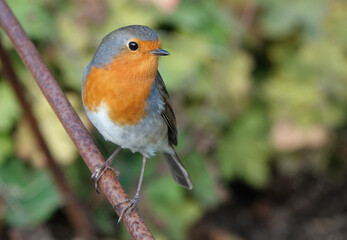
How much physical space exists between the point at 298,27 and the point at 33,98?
1.99 m

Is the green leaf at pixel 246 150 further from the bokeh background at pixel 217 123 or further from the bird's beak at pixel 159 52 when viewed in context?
the bird's beak at pixel 159 52

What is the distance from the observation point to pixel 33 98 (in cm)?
322

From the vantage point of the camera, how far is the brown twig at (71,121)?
4.63ft

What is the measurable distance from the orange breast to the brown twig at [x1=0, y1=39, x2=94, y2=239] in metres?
0.67

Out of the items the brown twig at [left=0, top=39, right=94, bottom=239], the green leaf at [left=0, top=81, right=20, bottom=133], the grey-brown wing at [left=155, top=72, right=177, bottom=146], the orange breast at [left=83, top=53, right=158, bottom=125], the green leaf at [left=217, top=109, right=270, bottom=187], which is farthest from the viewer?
the green leaf at [left=217, top=109, right=270, bottom=187]

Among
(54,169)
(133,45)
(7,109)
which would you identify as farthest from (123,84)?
(7,109)

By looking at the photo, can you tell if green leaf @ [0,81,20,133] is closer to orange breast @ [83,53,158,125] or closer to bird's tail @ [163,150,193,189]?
bird's tail @ [163,150,193,189]

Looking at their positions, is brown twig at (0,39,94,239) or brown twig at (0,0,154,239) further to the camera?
brown twig at (0,39,94,239)

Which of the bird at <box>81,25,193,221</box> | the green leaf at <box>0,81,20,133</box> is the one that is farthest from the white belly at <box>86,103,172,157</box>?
the green leaf at <box>0,81,20,133</box>

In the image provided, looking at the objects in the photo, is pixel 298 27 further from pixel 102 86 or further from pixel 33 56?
pixel 33 56

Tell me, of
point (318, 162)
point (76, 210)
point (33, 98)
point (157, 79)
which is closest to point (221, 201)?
point (318, 162)

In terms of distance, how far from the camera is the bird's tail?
2617 millimetres

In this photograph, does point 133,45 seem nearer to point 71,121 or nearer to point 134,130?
point 134,130

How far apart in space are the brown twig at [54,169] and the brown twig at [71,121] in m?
0.64
